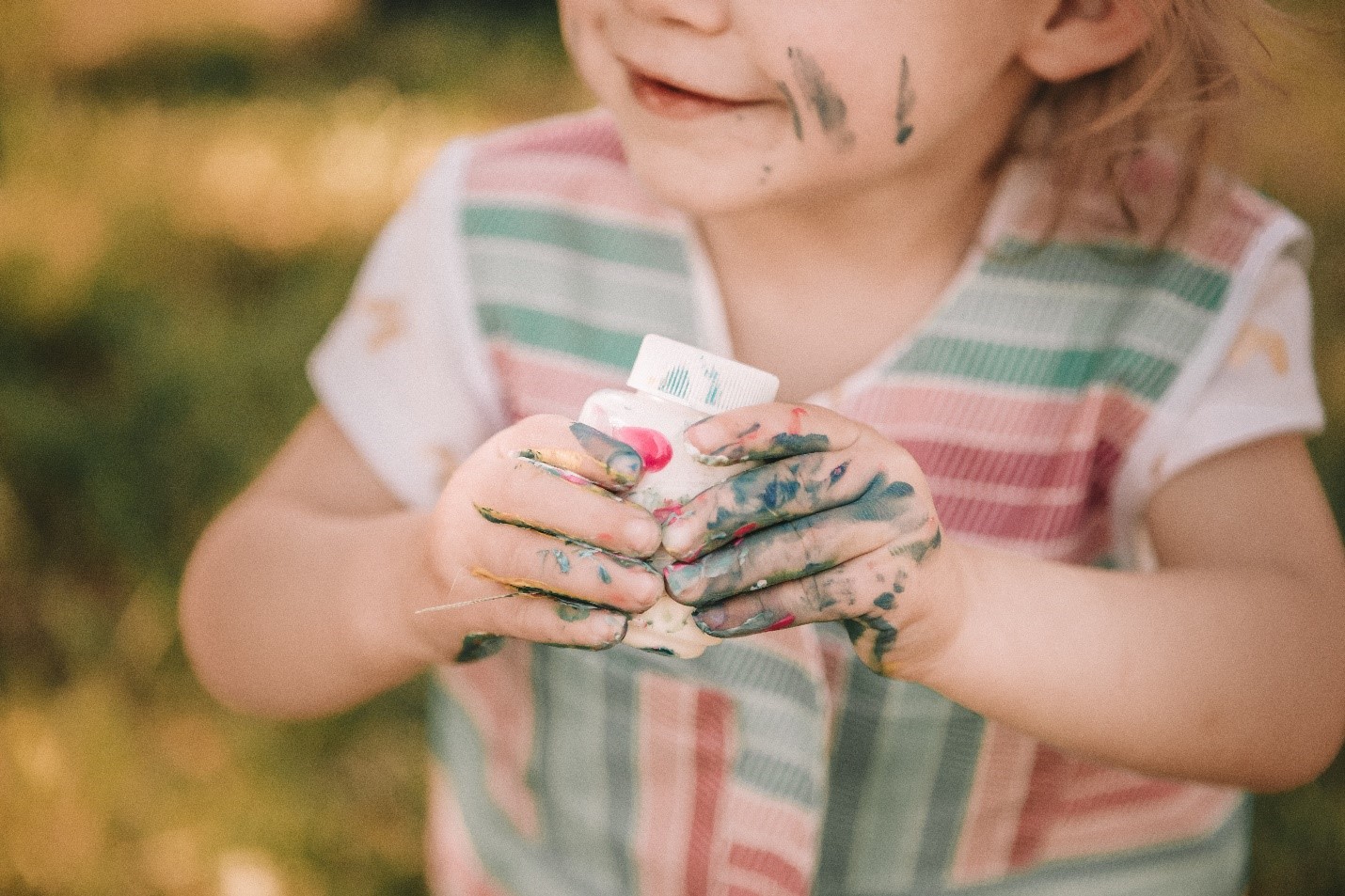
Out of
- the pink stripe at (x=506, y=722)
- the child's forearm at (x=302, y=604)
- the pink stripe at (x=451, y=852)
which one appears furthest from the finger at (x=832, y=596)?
the pink stripe at (x=451, y=852)

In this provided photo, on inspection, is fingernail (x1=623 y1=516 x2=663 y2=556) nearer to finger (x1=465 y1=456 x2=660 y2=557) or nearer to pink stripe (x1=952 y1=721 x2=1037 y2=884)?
finger (x1=465 y1=456 x2=660 y2=557)

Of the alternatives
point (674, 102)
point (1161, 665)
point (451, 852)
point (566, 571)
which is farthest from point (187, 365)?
point (1161, 665)

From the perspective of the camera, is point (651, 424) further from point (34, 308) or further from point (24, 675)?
point (34, 308)

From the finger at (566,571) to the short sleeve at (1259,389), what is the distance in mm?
438

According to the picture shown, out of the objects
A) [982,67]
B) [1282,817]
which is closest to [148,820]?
[982,67]

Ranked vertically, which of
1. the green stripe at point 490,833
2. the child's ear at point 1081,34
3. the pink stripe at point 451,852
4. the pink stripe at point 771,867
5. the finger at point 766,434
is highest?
the child's ear at point 1081,34

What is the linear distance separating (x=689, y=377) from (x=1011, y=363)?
36 centimetres

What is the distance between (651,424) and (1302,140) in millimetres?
1954

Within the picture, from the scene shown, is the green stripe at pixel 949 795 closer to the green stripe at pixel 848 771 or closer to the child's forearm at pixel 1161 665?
the green stripe at pixel 848 771

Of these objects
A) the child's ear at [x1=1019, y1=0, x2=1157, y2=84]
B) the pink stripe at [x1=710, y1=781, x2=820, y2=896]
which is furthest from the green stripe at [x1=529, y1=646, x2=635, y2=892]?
the child's ear at [x1=1019, y1=0, x2=1157, y2=84]

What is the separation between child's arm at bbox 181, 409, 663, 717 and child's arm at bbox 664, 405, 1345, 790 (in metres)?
0.04

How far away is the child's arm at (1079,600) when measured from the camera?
64 cm

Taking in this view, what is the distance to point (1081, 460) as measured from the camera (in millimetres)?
900

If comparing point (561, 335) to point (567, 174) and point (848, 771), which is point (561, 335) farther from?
point (848, 771)
